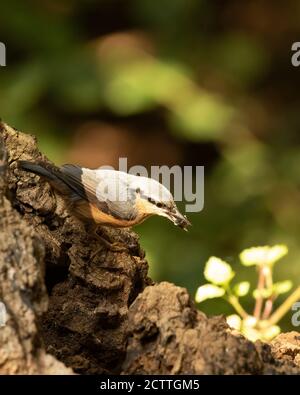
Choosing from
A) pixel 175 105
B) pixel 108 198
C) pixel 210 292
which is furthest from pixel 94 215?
pixel 175 105

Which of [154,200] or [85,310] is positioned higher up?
[154,200]

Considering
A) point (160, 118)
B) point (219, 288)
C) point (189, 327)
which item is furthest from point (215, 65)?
point (189, 327)

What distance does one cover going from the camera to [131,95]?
4.07 m

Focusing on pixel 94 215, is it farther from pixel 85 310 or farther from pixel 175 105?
pixel 175 105

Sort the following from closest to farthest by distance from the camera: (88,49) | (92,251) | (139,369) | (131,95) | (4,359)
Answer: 1. (4,359)
2. (139,369)
3. (92,251)
4. (131,95)
5. (88,49)

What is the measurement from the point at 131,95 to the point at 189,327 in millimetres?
2314

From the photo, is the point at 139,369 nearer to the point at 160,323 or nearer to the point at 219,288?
the point at 160,323

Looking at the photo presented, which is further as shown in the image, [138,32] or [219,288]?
[138,32]

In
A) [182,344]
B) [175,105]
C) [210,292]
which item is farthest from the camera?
[175,105]

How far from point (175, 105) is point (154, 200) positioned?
1.76m

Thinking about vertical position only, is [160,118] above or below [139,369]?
above

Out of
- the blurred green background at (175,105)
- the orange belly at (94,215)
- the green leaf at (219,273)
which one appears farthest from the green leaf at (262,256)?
the blurred green background at (175,105)

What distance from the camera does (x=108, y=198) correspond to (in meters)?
2.47

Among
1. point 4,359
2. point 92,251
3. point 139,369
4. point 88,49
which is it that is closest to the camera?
point 4,359
